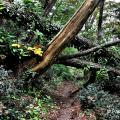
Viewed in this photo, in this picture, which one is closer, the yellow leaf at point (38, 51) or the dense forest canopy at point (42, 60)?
the dense forest canopy at point (42, 60)

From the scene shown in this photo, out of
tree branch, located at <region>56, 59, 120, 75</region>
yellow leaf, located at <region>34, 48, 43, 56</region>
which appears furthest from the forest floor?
yellow leaf, located at <region>34, 48, 43, 56</region>

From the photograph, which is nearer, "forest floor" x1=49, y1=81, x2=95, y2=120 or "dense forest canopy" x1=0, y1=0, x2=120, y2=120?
"dense forest canopy" x1=0, y1=0, x2=120, y2=120

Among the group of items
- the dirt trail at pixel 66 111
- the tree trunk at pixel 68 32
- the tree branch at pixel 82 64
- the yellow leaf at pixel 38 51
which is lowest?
the dirt trail at pixel 66 111

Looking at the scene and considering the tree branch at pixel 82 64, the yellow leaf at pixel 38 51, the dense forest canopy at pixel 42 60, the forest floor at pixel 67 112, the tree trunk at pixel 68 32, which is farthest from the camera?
the tree branch at pixel 82 64

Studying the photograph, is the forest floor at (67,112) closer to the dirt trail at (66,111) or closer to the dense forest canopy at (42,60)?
the dirt trail at (66,111)

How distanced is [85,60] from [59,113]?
148 inches

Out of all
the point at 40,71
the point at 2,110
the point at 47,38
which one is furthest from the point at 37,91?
the point at 2,110

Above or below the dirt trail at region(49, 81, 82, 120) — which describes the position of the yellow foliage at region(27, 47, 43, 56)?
above

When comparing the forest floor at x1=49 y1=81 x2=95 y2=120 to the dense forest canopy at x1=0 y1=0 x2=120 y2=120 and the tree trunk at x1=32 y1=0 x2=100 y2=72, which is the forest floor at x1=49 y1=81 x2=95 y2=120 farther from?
the tree trunk at x1=32 y1=0 x2=100 y2=72

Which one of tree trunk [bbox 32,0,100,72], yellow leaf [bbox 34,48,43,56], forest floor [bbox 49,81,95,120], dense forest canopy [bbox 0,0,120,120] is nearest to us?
dense forest canopy [bbox 0,0,120,120]

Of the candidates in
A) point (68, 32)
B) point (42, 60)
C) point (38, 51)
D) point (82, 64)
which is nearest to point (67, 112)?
point (42, 60)

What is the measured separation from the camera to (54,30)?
564 inches

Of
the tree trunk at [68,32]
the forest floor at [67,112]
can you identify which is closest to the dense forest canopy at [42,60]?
the tree trunk at [68,32]

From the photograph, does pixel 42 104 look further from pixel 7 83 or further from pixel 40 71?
pixel 7 83
